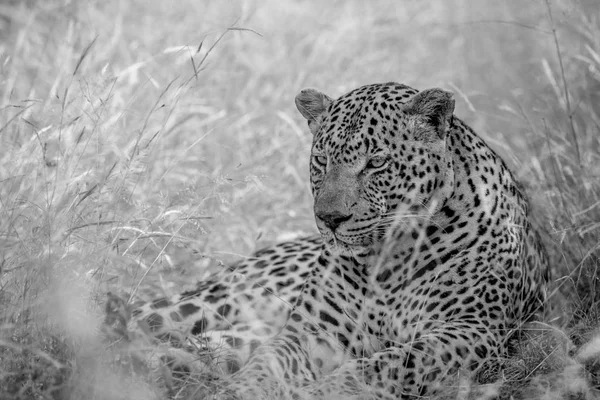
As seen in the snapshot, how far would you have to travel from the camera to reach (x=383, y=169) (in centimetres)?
508

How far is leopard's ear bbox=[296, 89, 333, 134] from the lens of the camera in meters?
5.61

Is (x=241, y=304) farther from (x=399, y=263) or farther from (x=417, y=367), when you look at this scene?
(x=417, y=367)

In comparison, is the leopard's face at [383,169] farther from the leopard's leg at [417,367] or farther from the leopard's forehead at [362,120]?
the leopard's leg at [417,367]

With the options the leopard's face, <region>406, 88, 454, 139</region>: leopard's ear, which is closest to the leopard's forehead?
the leopard's face

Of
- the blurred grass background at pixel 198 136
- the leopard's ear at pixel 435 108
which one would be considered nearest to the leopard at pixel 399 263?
the leopard's ear at pixel 435 108

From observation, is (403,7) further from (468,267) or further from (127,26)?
(468,267)

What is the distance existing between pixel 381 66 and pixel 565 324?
242 inches

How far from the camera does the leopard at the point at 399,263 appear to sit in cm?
485

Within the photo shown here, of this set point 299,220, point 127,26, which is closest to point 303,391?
point 299,220

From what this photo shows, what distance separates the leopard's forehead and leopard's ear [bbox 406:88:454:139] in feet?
0.35

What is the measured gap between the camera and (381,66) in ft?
36.2

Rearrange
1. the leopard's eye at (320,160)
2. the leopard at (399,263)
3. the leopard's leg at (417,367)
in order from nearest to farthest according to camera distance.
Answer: the leopard's leg at (417,367), the leopard at (399,263), the leopard's eye at (320,160)

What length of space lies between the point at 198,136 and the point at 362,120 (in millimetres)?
3301

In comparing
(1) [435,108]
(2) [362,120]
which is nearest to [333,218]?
(2) [362,120]
